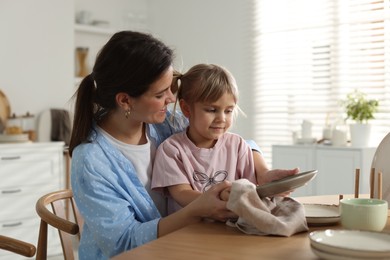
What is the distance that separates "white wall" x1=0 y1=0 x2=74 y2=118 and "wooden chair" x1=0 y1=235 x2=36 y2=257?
136 inches

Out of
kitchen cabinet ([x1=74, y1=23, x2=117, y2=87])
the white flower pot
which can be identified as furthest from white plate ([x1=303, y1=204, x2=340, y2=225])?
kitchen cabinet ([x1=74, y1=23, x2=117, y2=87])

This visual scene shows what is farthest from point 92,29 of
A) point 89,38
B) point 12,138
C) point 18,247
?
point 18,247

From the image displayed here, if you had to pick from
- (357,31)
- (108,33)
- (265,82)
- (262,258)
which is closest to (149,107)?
(262,258)

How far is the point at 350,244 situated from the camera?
1.08 metres

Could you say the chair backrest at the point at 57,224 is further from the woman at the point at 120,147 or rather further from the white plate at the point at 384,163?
the white plate at the point at 384,163

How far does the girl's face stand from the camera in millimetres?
1660

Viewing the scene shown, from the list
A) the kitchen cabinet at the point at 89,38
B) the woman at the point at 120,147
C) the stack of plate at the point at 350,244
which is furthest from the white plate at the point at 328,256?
the kitchen cabinet at the point at 89,38

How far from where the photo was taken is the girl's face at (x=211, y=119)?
1.66 metres

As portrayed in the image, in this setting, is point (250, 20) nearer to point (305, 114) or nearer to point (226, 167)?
point (305, 114)

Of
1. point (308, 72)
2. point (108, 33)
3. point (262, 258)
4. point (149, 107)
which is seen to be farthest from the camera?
point (108, 33)

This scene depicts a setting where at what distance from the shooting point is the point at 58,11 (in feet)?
16.1

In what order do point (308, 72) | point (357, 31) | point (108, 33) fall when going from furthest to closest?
1. point (108, 33)
2. point (308, 72)
3. point (357, 31)

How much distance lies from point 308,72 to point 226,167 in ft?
10.8

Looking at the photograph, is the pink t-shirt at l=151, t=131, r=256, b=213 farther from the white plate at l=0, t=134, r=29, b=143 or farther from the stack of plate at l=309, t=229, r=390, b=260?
the white plate at l=0, t=134, r=29, b=143
